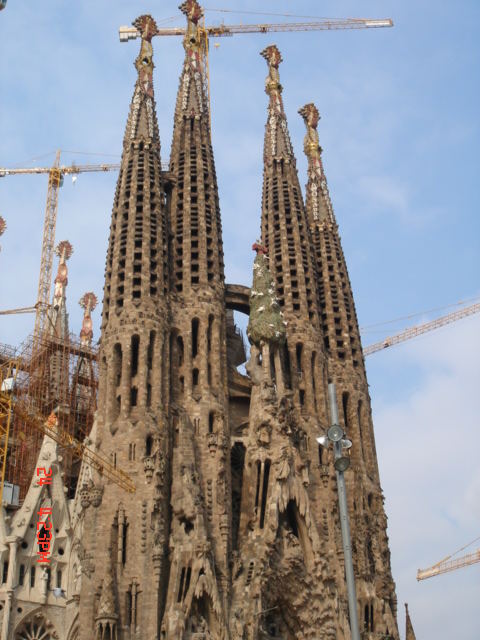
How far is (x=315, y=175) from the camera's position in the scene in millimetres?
53312

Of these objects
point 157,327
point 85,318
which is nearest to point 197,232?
point 157,327

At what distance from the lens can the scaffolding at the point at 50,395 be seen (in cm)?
4591

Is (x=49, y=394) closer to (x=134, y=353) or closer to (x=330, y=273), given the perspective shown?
(x=134, y=353)

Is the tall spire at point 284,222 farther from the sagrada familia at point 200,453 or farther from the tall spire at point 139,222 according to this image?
the tall spire at point 139,222

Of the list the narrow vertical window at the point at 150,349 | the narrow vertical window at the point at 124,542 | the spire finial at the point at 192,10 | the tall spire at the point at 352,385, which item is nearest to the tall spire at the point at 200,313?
the narrow vertical window at the point at 150,349

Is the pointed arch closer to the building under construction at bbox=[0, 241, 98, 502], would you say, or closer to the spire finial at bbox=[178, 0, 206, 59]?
the building under construction at bbox=[0, 241, 98, 502]

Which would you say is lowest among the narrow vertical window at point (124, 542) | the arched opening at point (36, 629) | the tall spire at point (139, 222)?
the arched opening at point (36, 629)

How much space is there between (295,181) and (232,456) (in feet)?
57.7

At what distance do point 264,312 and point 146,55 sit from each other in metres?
16.5

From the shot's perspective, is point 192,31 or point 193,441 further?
point 192,31

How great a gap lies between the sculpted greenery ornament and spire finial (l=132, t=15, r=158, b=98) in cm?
1169

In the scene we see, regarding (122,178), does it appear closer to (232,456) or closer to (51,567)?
(232,456)

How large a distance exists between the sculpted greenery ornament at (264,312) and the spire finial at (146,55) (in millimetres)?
11686

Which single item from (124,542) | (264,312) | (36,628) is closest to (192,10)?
(264,312)
